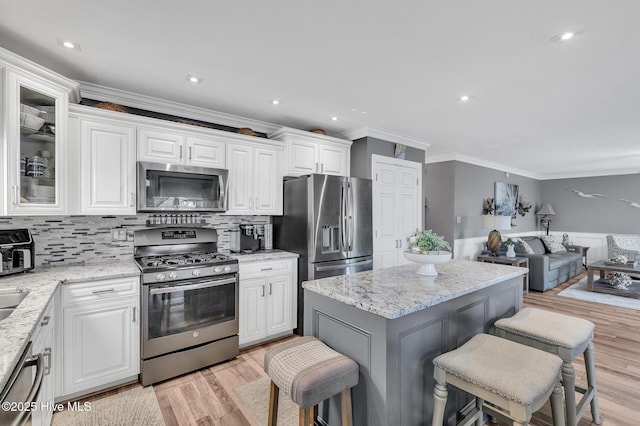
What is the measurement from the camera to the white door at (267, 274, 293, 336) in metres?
3.27

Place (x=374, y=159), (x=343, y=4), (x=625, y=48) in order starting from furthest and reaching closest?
(x=374, y=159), (x=625, y=48), (x=343, y=4)

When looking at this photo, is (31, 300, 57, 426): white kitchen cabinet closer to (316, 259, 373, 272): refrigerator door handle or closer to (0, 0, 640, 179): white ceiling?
(0, 0, 640, 179): white ceiling

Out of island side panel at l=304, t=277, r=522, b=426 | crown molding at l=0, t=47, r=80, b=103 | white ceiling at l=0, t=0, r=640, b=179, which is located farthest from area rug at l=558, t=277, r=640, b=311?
crown molding at l=0, t=47, r=80, b=103

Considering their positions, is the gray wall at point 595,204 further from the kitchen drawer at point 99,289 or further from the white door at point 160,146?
the kitchen drawer at point 99,289

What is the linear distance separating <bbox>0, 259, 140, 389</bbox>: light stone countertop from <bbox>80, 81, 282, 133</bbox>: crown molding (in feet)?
5.00

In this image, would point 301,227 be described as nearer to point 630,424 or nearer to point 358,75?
point 358,75

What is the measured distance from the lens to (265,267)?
10.6 ft

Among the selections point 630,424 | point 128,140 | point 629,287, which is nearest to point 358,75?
point 128,140

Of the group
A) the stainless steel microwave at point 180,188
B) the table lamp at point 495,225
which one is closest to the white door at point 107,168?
the stainless steel microwave at point 180,188

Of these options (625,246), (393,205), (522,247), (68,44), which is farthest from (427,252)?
(625,246)

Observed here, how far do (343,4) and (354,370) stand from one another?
1.94 meters

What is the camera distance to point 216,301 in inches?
112

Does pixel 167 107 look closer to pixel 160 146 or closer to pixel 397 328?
pixel 160 146

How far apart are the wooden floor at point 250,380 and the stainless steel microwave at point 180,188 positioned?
152cm
